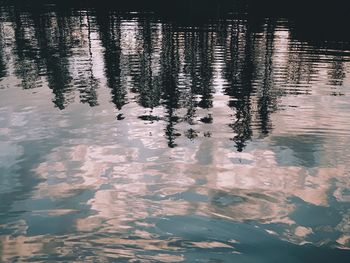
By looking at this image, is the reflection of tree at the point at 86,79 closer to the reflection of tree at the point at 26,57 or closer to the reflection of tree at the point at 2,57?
the reflection of tree at the point at 26,57

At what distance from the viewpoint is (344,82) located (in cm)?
2519

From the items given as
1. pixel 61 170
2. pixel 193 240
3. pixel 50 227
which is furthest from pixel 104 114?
pixel 193 240

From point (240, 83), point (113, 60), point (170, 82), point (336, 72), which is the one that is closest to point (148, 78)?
A: point (170, 82)

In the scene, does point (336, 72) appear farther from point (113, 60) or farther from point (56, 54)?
point (56, 54)

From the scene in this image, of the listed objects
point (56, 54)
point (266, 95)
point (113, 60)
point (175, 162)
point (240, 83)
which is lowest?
point (175, 162)

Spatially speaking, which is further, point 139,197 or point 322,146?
point 322,146

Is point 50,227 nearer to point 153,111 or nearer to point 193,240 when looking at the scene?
point 193,240

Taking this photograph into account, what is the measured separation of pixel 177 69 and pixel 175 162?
60.1ft

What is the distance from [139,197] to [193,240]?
277cm

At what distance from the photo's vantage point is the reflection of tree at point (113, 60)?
23.3m

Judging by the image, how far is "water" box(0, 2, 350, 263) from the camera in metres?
8.74

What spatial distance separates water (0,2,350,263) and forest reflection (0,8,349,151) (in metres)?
0.18

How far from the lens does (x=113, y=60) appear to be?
35.1m

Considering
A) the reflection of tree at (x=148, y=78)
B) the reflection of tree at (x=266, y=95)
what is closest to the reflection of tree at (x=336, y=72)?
the reflection of tree at (x=266, y=95)
